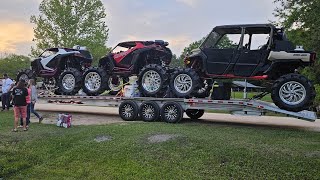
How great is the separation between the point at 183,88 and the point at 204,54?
1.30 m

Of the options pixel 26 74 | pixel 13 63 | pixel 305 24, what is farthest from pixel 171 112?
pixel 13 63

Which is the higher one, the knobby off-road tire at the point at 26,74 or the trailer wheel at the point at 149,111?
the knobby off-road tire at the point at 26,74

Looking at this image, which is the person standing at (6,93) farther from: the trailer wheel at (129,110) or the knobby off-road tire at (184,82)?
the knobby off-road tire at (184,82)

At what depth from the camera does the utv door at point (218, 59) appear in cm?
1241

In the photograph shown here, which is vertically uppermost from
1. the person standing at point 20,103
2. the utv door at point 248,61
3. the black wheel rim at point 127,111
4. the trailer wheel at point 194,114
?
the utv door at point 248,61

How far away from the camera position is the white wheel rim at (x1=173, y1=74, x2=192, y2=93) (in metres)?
12.9

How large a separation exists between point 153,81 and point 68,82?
3888mm

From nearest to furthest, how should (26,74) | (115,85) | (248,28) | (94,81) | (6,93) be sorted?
(248,28)
(94,81)
(115,85)
(26,74)
(6,93)

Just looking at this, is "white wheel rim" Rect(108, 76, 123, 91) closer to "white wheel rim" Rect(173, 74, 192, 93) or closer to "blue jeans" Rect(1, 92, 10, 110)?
"white wheel rim" Rect(173, 74, 192, 93)

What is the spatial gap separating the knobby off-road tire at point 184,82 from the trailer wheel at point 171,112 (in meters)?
0.40

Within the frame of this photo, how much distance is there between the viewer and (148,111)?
44.1ft

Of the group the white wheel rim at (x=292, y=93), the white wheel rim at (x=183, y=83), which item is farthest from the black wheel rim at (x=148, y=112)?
the white wheel rim at (x=292, y=93)

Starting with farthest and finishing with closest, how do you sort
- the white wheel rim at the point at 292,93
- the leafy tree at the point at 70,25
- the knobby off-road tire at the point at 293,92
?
the leafy tree at the point at 70,25, the white wheel rim at the point at 292,93, the knobby off-road tire at the point at 293,92

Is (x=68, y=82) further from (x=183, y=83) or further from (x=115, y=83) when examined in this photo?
(x=183, y=83)
